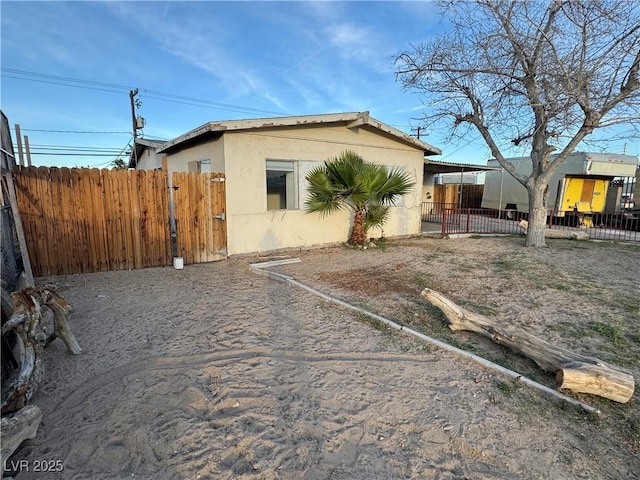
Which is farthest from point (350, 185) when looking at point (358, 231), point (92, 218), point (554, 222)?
point (554, 222)

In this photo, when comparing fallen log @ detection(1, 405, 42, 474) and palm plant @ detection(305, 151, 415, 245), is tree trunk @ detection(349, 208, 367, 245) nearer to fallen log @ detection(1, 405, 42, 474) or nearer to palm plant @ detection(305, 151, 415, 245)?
palm plant @ detection(305, 151, 415, 245)

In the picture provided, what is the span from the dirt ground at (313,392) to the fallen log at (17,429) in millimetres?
147

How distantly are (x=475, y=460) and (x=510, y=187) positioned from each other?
18709mm

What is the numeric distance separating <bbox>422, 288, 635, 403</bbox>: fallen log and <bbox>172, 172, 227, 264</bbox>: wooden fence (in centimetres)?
548

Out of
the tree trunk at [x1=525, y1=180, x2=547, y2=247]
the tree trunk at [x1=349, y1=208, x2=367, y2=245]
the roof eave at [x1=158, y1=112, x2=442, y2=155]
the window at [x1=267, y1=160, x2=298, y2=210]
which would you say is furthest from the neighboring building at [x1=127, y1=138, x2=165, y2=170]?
the tree trunk at [x1=525, y1=180, x2=547, y2=247]

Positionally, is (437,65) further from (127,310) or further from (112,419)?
(112,419)

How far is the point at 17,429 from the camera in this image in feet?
6.54

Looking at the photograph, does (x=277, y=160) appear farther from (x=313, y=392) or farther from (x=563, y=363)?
(x=563, y=363)

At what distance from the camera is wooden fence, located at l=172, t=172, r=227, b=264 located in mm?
7118

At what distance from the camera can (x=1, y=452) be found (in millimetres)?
1843

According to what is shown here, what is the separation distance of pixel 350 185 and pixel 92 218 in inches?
227

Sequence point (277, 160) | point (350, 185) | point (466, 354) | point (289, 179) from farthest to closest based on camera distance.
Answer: point (289, 179)
point (350, 185)
point (277, 160)
point (466, 354)

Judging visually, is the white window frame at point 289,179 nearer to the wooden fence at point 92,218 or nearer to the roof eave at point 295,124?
the roof eave at point 295,124

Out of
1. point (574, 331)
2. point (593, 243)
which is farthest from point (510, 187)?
point (574, 331)
